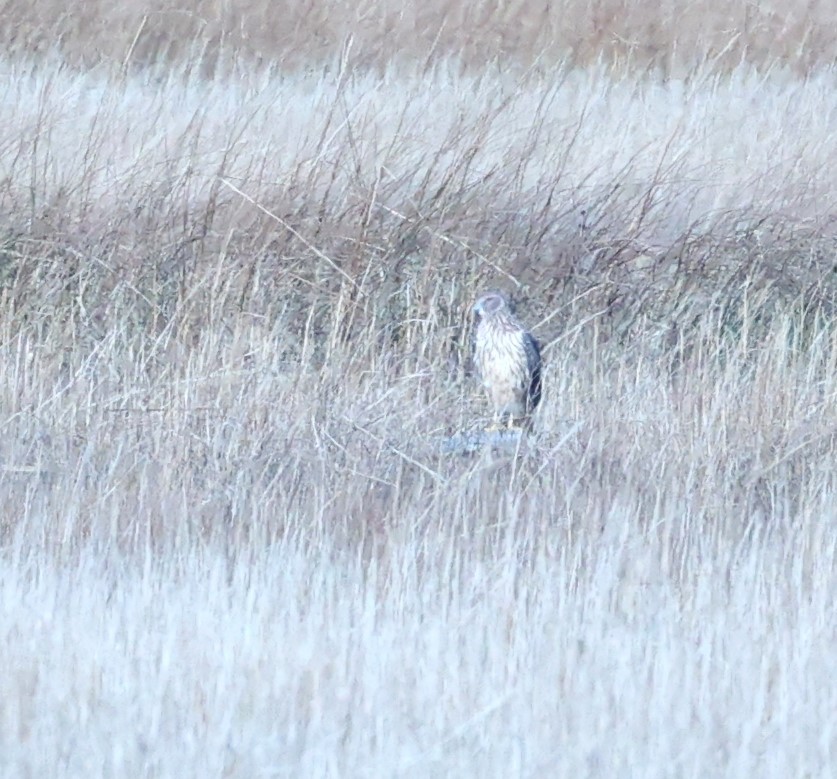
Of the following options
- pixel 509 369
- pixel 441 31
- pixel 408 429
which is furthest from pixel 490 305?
pixel 441 31

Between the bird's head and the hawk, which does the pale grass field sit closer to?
the hawk

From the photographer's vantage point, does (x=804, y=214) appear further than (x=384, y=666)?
Yes

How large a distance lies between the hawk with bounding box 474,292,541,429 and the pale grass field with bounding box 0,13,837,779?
4.4 inches

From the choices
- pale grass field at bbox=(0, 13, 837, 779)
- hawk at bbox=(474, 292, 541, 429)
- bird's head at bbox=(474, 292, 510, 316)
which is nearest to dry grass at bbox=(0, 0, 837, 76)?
pale grass field at bbox=(0, 13, 837, 779)

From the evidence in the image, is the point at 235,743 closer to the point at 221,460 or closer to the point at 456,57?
the point at 221,460

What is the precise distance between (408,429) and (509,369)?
0.33 m

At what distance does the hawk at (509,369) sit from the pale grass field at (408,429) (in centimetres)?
11

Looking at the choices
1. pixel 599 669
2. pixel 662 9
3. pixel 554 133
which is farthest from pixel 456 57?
pixel 599 669

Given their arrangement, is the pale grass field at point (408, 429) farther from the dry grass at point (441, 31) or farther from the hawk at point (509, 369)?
the dry grass at point (441, 31)

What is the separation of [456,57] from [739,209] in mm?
2577

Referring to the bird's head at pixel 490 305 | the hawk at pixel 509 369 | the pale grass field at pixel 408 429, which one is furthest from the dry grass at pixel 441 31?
the hawk at pixel 509 369

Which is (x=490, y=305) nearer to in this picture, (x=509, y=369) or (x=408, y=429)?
(x=509, y=369)

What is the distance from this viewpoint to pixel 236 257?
475 centimetres

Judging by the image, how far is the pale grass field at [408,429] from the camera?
2291mm
